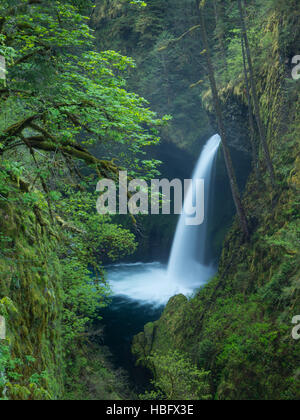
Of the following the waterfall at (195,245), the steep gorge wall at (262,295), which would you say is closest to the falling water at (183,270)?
the waterfall at (195,245)

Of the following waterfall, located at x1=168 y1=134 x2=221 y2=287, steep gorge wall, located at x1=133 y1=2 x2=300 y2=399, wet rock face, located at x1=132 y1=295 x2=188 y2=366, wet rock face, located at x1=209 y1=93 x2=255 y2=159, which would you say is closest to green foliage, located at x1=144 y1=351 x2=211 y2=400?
steep gorge wall, located at x1=133 y1=2 x2=300 y2=399

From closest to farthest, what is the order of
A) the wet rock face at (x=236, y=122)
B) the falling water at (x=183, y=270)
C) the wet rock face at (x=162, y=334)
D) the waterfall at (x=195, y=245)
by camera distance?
the wet rock face at (x=162, y=334)
the wet rock face at (x=236, y=122)
the falling water at (x=183, y=270)
the waterfall at (x=195, y=245)

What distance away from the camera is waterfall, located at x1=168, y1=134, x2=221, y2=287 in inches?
805

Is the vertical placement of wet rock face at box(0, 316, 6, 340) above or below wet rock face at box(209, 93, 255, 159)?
below

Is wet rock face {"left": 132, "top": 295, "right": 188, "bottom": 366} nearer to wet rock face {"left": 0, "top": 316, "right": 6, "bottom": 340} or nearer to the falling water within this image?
the falling water

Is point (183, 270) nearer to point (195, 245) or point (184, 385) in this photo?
point (195, 245)

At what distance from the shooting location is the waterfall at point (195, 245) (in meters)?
20.4

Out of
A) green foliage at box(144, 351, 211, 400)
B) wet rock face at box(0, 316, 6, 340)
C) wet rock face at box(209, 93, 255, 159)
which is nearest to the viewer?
wet rock face at box(0, 316, 6, 340)

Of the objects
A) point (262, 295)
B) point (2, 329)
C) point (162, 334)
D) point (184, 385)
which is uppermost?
point (2, 329)

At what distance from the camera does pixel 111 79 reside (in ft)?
18.1

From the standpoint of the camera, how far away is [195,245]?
21656mm

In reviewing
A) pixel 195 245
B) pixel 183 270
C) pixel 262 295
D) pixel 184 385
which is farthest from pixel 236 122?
pixel 184 385

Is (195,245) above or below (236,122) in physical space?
below

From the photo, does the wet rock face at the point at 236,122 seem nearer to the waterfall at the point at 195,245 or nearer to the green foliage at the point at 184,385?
the waterfall at the point at 195,245
